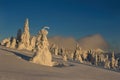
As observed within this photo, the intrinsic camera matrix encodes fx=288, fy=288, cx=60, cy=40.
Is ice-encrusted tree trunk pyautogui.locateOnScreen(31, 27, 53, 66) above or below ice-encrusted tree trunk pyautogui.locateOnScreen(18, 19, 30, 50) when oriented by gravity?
below

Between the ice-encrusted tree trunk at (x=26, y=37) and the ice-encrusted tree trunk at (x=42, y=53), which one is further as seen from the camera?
the ice-encrusted tree trunk at (x=26, y=37)

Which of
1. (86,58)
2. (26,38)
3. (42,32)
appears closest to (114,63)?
(86,58)

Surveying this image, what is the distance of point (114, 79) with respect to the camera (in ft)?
101

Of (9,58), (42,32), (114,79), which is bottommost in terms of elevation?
(114,79)

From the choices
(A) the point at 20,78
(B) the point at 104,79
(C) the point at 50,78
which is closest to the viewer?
(A) the point at 20,78

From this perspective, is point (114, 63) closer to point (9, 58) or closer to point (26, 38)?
point (26, 38)

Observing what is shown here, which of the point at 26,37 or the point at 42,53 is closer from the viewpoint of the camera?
the point at 42,53

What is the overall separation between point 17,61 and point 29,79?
29.3ft

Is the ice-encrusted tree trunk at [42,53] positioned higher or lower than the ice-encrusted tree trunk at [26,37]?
lower

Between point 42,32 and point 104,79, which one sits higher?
point 42,32

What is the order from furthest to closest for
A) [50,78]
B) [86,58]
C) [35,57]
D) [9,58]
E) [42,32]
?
[86,58] < [42,32] < [35,57] < [9,58] < [50,78]

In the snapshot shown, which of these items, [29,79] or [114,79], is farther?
[114,79]

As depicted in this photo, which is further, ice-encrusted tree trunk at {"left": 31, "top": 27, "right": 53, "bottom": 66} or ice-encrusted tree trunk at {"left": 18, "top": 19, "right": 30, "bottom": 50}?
ice-encrusted tree trunk at {"left": 18, "top": 19, "right": 30, "bottom": 50}

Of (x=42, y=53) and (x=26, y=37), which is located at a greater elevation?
(x=26, y=37)
